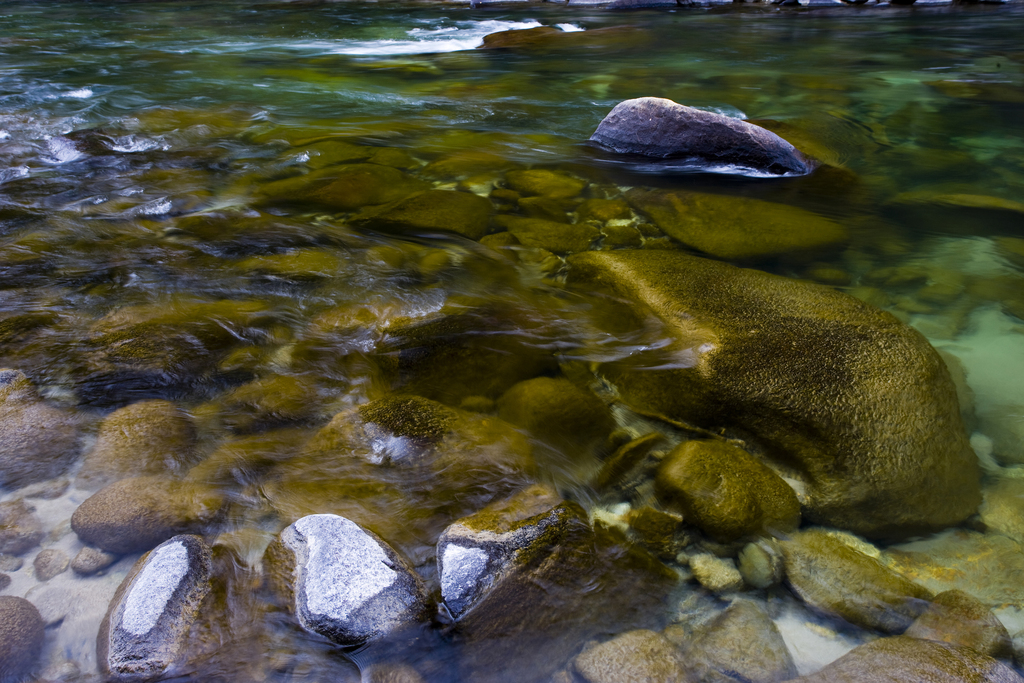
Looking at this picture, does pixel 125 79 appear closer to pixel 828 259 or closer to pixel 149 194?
pixel 149 194

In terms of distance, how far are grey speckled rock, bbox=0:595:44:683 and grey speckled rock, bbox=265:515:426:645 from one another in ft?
2.34

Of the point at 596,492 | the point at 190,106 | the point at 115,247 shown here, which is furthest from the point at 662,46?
the point at 596,492

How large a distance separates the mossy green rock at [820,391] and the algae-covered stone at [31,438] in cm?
256

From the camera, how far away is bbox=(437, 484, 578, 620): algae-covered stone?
2.06 m

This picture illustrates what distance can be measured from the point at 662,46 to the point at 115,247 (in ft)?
37.8

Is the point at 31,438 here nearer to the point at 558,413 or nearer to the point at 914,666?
the point at 558,413

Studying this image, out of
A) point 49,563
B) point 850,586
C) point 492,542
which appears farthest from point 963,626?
point 49,563

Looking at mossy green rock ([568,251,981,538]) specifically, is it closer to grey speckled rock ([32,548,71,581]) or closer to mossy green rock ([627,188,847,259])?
mossy green rock ([627,188,847,259])

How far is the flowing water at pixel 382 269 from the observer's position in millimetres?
2344

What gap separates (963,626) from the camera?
2.04 m

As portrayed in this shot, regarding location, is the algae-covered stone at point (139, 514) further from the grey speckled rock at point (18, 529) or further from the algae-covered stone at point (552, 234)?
the algae-covered stone at point (552, 234)

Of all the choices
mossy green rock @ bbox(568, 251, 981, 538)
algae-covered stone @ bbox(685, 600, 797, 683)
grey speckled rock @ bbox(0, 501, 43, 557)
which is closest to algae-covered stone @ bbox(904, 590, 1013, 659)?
mossy green rock @ bbox(568, 251, 981, 538)

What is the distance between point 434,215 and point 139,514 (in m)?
3.06

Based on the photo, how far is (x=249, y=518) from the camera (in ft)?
7.95
